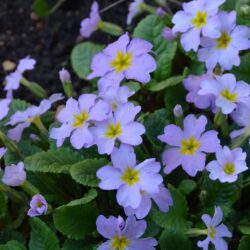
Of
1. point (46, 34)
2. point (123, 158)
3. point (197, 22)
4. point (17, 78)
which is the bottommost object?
point (46, 34)

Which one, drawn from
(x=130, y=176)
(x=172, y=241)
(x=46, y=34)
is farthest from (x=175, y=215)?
(x=46, y=34)

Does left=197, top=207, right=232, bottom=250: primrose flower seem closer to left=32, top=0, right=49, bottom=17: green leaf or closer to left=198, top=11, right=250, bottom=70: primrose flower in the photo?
left=198, top=11, right=250, bottom=70: primrose flower

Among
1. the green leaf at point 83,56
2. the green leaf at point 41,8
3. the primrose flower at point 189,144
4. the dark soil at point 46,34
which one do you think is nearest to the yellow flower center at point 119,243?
the primrose flower at point 189,144

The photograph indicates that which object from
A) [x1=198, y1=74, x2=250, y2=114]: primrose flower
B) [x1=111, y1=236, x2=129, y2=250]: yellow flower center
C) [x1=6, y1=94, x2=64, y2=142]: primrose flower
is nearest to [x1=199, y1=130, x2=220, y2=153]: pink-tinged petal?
[x1=198, y1=74, x2=250, y2=114]: primrose flower

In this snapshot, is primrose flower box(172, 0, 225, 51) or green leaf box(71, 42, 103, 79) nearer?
primrose flower box(172, 0, 225, 51)

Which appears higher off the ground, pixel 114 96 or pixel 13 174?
pixel 114 96

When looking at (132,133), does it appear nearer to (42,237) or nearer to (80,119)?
(80,119)

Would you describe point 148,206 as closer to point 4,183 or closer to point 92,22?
point 4,183
